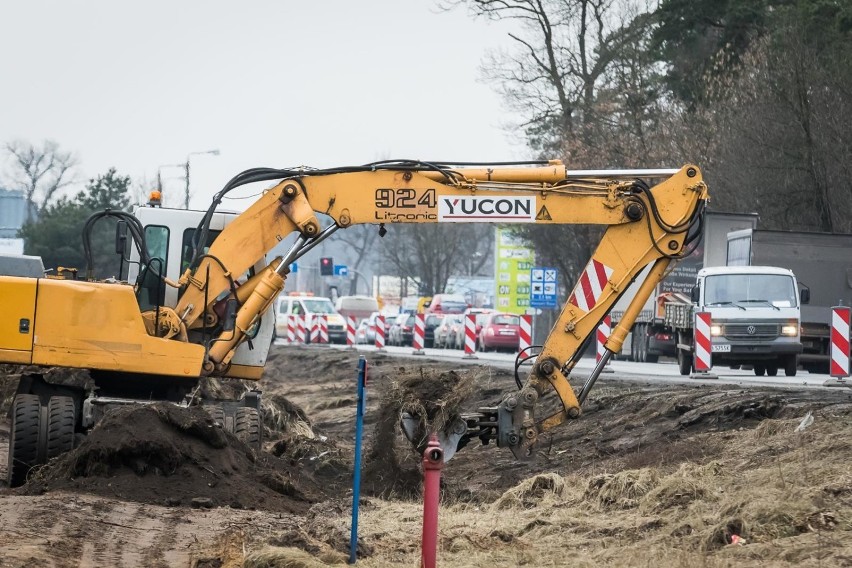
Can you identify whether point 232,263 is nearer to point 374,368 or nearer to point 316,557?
point 316,557

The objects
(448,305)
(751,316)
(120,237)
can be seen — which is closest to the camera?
(120,237)

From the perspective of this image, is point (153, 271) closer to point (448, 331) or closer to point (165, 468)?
point (165, 468)

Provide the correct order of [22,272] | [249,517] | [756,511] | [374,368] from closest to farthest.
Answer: [756,511] → [249,517] → [22,272] → [374,368]

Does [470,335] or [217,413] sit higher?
[470,335]

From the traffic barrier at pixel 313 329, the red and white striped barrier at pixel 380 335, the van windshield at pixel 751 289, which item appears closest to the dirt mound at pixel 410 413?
the van windshield at pixel 751 289

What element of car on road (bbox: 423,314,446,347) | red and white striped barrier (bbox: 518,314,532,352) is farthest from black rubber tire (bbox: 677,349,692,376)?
car on road (bbox: 423,314,446,347)

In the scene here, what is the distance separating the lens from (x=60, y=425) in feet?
46.5

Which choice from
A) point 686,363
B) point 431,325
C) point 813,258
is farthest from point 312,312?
point 686,363

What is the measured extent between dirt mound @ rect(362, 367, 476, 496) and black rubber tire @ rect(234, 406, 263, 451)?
4.34 feet

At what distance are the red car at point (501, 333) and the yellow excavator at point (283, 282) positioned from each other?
3621 centimetres

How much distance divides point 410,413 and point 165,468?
2323 mm

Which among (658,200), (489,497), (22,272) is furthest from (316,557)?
(22,272)

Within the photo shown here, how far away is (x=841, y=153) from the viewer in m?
39.6

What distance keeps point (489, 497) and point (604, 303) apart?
7.02 feet
